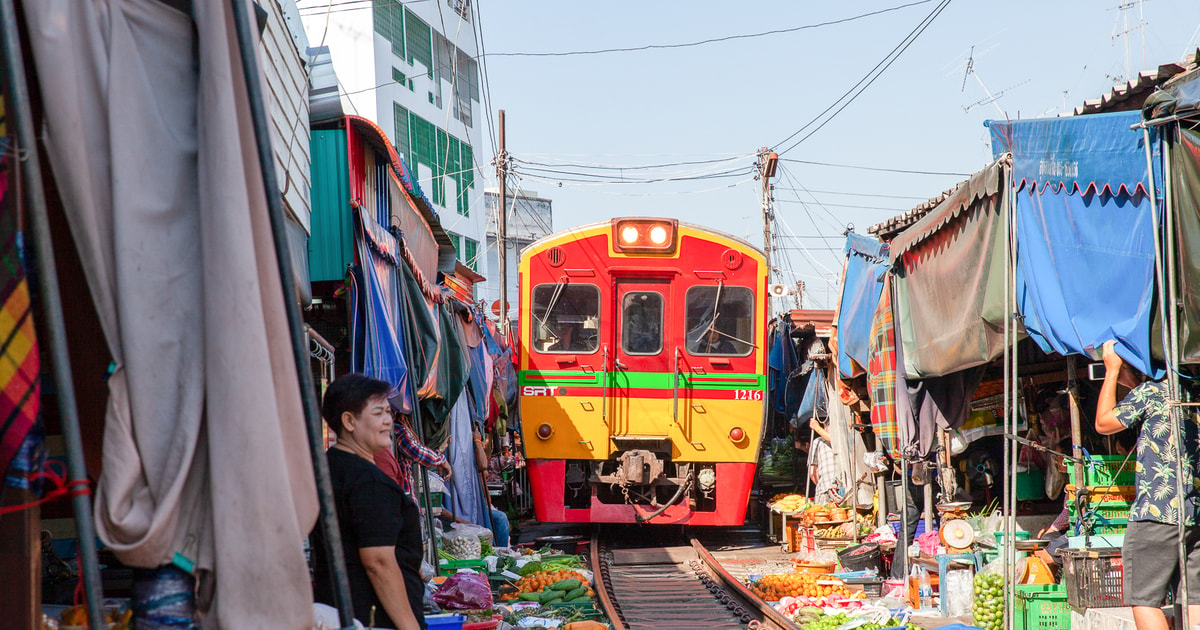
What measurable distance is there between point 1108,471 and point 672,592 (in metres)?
4.34

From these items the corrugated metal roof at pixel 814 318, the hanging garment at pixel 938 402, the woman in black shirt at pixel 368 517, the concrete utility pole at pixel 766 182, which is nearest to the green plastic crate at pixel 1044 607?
the hanging garment at pixel 938 402

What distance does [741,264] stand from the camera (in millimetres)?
11938

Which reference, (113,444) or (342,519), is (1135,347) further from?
(113,444)

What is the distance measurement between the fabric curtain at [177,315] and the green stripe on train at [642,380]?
9.43m

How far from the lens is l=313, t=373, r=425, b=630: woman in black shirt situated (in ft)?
11.4

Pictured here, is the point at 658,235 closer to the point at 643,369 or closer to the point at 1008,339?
the point at 643,369

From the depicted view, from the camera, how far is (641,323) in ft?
39.2

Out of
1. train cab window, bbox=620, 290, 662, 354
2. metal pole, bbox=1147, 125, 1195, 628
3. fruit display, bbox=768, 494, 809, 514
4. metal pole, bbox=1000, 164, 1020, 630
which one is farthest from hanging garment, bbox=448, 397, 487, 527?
metal pole, bbox=1147, 125, 1195, 628

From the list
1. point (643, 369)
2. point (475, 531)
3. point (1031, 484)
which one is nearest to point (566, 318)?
point (643, 369)

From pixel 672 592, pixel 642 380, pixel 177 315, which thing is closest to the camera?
pixel 177 315

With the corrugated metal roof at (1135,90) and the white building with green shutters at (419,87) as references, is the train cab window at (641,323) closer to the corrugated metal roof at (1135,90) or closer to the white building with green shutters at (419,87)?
the corrugated metal roof at (1135,90)

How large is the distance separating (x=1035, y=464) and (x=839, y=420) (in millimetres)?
4056

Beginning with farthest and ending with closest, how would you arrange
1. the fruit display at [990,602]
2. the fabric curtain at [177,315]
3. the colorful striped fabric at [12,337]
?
1. the fruit display at [990,602]
2. the fabric curtain at [177,315]
3. the colorful striped fabric at [12,337]

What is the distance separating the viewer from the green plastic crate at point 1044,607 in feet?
21.8
